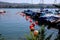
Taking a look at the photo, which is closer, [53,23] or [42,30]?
[42,30]

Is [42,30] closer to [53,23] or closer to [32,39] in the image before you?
[32,39]

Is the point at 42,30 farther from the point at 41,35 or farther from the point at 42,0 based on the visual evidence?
the point at 42,0

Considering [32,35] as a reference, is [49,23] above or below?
below

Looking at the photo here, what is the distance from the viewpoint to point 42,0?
40.1 m

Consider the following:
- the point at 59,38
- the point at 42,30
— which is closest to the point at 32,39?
the point at 42,30

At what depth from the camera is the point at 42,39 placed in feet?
15.3

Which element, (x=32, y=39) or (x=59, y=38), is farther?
(x=59, y=38)

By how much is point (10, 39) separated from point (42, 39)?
35.9 ft

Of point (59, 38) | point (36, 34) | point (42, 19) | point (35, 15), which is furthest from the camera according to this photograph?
point (35, 15)

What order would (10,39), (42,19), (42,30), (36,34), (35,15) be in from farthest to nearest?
(35,15), (42,19), (10,39), (42,30), (36,34)

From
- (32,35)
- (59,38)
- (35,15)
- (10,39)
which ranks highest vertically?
(32,35)

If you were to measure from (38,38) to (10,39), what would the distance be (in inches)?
432

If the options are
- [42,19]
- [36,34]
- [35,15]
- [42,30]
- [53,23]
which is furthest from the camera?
A: [35,15]

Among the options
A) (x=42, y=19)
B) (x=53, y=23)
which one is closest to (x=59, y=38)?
(x=53, y=23)
